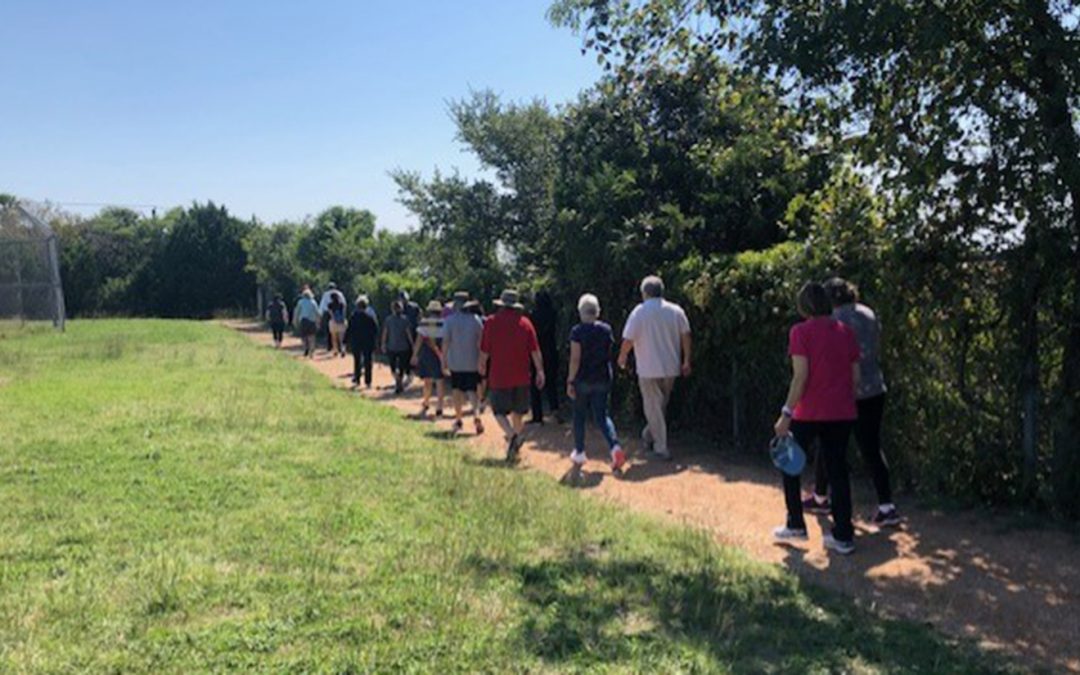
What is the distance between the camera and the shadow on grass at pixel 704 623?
14.0 ft

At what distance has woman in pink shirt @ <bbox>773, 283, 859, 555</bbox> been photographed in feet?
20.5

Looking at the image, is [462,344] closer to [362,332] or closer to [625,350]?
[625,350]

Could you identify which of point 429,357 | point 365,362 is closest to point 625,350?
point 429,357

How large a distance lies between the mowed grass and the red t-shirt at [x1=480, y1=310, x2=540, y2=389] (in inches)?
A: 37.8

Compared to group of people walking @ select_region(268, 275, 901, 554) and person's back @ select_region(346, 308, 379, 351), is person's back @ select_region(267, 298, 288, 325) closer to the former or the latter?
group of people walking @ select_region(268, 275, 901, 554)

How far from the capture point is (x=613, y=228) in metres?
12.7

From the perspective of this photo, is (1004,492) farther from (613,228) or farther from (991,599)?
(613,228)

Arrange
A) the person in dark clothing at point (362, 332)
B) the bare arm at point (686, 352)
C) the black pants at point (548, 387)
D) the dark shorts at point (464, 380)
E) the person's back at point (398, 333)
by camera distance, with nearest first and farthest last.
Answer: the bare arm at point (686, 352)
the dark shorts at point (464, 380)
the black pants at point (548, 387)
the person's back at point (398, 333)
the person in dark clothing at point (362, 332)

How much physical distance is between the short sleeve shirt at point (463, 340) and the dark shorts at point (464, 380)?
8 centimetres

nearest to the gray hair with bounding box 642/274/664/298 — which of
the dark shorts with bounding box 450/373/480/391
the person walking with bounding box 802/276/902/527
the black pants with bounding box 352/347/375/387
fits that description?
the person walking with bounding box 802/276/902/527

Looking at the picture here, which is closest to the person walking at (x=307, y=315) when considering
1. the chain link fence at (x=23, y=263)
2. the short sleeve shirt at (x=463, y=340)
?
the short sleeve shirt at (x=463, y=340)

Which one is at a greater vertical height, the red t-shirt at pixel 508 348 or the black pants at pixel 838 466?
the red t-shirt at pixel 508 348

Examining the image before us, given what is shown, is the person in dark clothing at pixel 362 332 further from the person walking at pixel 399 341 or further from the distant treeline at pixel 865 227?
the distant treeline at pixel 865 227

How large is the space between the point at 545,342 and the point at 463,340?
1751 millimetres
